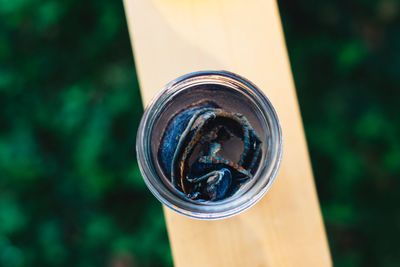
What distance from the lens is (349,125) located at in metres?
1.03

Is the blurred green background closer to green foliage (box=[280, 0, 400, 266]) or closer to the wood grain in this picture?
green foliage (box=[280, 0, 400, 266])

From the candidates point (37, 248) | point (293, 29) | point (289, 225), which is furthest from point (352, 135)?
point (37, 248)

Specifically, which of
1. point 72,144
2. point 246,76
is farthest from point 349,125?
point 72,144

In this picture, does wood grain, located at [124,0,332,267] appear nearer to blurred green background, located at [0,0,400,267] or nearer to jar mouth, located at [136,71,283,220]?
jar mouth, located at [136,71,283,220]

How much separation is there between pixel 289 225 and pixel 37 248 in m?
0.59

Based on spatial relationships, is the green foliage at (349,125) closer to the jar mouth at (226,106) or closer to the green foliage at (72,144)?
the green foliage at (72,144)

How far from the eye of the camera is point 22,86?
3.48 feet

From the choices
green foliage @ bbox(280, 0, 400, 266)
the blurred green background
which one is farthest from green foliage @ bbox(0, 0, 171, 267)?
green foliage @ bbox(280, 0, 400, 266)

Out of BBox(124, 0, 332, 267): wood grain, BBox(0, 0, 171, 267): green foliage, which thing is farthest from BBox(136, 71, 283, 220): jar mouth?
BBox(0, 0, 171, 267): green foliage

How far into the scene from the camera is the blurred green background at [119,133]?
1.01 meters

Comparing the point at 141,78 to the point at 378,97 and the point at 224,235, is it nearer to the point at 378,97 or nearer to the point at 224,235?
the point at 224,235

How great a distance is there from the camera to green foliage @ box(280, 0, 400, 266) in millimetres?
1007

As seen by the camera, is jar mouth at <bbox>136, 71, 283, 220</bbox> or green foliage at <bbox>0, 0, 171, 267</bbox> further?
green foliage at <bbox>0, 0, 171, 267</bbox>

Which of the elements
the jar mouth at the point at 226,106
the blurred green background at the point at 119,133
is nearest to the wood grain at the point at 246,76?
the jar mouth at the point at 226,106
